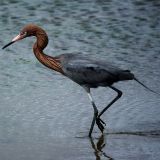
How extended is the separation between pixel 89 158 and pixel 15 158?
717mm

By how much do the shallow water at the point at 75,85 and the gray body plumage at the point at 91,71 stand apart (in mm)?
468

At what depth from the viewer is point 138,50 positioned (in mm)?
12094

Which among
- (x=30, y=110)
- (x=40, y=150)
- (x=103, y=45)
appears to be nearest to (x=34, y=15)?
(x=103, y=45)

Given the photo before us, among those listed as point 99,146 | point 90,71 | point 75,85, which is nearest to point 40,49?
point 90,71

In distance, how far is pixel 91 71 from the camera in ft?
29.3

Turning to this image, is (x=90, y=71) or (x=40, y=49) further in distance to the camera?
(x=40, y=49)

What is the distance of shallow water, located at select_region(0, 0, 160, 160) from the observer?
814cm

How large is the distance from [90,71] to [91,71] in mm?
11

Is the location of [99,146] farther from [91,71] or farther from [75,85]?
[75,85]

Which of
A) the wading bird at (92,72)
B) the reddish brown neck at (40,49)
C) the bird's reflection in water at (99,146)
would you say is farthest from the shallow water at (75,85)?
the reddish brown neck at (40,49)

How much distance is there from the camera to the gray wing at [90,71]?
29.1 ft

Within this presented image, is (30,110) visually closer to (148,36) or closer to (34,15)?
(148,36)

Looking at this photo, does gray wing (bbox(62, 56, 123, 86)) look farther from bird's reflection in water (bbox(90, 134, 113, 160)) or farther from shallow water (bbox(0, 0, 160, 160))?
bird's reflection in water (bbox(90, 134, 113, 160))

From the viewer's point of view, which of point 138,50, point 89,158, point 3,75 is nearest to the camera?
point 89,158
